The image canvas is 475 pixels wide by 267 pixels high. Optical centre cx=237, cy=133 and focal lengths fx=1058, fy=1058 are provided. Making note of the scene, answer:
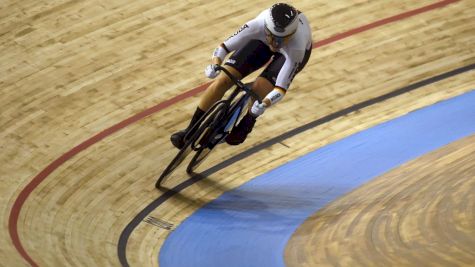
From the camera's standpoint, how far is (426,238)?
7000 millimetres

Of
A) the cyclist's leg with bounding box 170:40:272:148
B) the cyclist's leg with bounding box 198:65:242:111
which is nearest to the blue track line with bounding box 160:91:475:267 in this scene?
the cyclist's leg with bounding box 170:40:272:148

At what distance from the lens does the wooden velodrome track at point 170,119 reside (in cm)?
719

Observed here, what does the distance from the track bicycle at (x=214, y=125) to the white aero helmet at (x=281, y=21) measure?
0.52m

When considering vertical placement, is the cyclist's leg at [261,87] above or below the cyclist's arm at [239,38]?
below

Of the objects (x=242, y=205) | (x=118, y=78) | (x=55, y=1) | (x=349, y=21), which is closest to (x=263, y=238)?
(x=242, y=205)

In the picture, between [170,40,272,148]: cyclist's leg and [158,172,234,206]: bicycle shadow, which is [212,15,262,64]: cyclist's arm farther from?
[158,172,234,206]: bicycle shadow

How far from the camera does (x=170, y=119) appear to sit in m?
8.79

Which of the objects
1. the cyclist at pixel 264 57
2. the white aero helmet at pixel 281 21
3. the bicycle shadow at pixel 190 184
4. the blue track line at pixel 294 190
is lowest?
the bicycle shadow at pixel 190 184

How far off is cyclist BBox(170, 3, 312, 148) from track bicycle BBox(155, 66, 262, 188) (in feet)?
0.18

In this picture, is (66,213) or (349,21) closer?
(66,213)

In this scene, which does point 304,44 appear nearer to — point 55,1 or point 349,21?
point 349,21

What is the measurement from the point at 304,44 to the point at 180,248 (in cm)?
172

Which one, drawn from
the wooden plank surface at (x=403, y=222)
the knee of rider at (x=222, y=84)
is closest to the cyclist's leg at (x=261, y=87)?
the knee of rider at (x=222, y=84)

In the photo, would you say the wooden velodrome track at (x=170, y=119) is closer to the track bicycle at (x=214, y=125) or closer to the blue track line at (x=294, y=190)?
the blue track line at (x=294, y=190)
